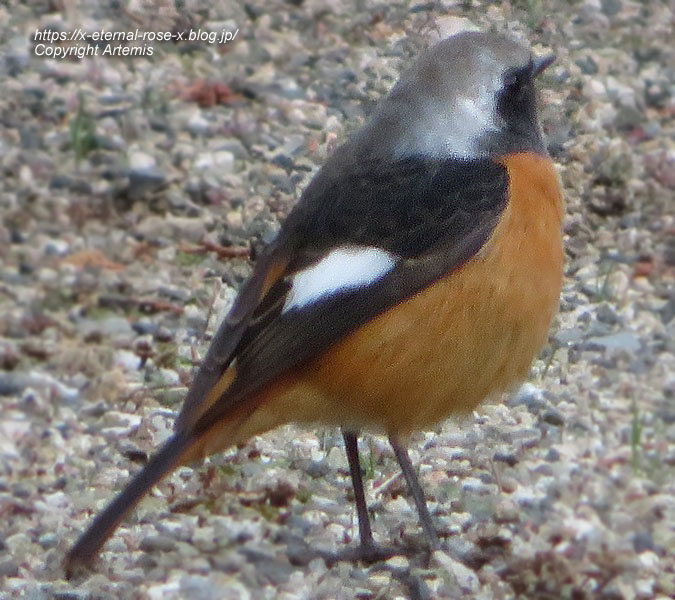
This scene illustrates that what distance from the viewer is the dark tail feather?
4.54m

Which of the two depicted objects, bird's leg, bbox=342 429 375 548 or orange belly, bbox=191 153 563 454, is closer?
orange belly, bbox=191 153 563 454

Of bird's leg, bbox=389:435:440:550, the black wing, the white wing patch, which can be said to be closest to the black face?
the black wing

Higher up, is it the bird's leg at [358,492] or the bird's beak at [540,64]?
the bird's beak at [540,64]

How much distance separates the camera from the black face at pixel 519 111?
16.5ft

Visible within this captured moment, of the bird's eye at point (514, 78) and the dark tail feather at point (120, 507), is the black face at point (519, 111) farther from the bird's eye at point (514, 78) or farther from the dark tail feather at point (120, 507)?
the dark tail feather at point (120, 507)

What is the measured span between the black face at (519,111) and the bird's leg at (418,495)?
1.11 m

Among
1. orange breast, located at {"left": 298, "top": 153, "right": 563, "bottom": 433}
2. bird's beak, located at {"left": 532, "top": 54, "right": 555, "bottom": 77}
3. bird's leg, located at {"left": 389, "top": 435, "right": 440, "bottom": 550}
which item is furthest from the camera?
bird's beak, located at {"left": 532, "top": 54, "right": 555, "bottom": 77}

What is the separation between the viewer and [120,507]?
4551 mm

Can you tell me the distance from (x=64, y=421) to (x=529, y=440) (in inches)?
88.0

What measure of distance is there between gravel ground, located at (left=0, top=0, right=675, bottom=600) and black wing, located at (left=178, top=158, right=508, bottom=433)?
0.60 meters

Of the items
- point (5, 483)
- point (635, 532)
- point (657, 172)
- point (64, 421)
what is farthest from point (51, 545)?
point (657, 172)

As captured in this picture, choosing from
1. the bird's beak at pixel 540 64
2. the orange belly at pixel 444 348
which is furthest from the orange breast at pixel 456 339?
the bird's beak at pixel 540 64

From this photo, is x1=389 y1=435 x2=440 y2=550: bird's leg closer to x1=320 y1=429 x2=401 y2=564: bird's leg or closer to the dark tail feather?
x1=320 y1=429 x2=401 y2=564: bird's leg

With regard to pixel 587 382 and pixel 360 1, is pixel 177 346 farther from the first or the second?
pixel 360 1
